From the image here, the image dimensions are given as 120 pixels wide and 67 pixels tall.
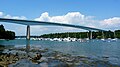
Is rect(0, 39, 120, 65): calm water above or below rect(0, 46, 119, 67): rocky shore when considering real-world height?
below

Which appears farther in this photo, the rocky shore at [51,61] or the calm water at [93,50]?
the calm water at [93,50]

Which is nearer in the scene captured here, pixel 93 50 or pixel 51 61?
pixel 51 61

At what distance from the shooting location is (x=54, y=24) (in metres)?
154

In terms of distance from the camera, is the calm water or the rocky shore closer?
the rocky shore

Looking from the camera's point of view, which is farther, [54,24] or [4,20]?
[54,24]

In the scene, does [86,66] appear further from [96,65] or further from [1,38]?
[1,38]

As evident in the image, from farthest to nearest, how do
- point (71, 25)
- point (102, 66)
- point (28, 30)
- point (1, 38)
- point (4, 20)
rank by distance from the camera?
point (1, 38) < point (71, 25) < point (28, 30) < point (4, 20) < point (102, 66)

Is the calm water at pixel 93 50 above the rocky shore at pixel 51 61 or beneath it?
beneath

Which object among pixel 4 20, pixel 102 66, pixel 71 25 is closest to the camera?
pixel 102 66

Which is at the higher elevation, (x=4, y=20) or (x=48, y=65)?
(x=4, y=20)

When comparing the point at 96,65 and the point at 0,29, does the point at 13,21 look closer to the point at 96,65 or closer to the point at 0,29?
the point at 0,29

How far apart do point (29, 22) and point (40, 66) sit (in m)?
103

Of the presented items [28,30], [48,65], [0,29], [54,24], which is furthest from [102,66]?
[0,29]

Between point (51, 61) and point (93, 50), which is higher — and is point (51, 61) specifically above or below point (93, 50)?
above
